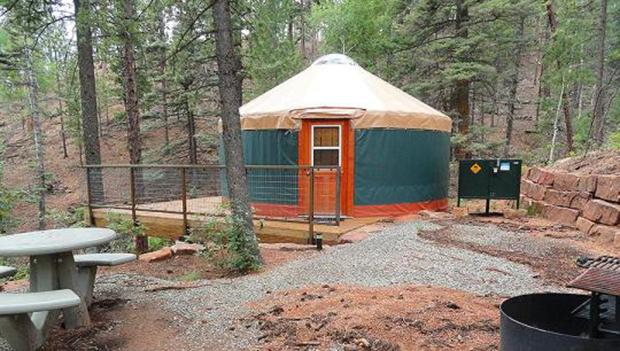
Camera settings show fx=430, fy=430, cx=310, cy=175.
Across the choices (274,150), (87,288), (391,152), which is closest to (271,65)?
(274,150)

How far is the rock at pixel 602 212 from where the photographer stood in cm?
541

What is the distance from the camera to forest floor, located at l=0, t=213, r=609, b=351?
8.82ft

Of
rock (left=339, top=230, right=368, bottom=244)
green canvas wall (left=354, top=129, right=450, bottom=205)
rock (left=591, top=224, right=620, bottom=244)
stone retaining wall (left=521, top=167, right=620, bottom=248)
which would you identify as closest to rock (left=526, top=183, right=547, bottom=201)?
stone retaining wall (left=521, top=167, right=620, bottom=248)

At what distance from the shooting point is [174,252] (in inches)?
237

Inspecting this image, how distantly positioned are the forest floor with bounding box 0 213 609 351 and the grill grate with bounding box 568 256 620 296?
79 centimetres

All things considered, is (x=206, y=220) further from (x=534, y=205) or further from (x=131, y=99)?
(x=534, y=205)

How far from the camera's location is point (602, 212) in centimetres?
566

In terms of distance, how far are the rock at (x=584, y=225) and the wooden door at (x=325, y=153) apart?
3483 millimetres

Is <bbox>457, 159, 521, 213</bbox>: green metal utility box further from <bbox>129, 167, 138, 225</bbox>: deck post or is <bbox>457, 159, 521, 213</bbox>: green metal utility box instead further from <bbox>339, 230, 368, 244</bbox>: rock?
<bbox>129, 167, 138, 225</bbox>: deck post

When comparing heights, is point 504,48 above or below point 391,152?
above

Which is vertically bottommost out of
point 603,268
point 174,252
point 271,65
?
point 174,252

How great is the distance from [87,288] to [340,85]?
593 centimetres

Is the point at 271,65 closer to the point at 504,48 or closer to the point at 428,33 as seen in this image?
the point at 428,33

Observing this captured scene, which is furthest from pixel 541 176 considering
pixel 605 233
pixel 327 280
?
pixel 327 280
